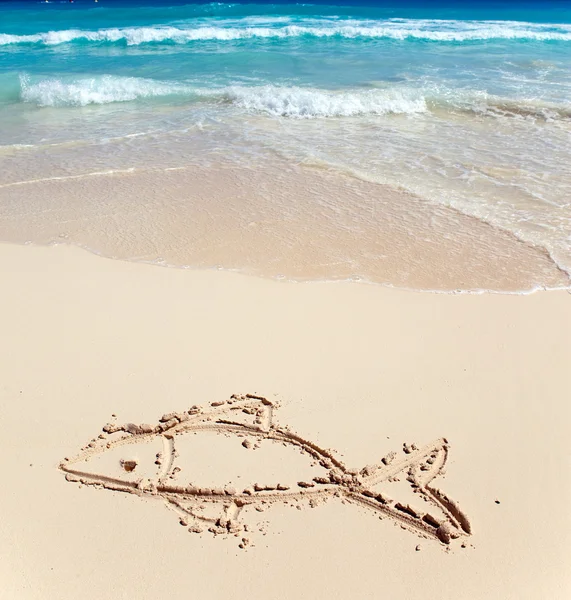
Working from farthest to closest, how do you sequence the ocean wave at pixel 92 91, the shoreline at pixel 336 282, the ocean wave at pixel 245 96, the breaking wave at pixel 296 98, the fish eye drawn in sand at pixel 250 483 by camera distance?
the ocean wave at pixel 92 91 < the ocean wave at pixel 245 96 < the breaking wave at pixel 296 98 < the shoreline at pixel 336 282 < the fish eye drawn in sand at pixel 250 483

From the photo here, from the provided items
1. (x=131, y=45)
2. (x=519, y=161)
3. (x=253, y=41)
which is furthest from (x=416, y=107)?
(x=131, y=45)

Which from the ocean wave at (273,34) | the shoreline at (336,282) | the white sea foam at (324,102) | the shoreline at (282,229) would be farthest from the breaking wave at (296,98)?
the ocean wave at (273,34)

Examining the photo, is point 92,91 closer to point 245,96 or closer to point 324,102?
point 245,96

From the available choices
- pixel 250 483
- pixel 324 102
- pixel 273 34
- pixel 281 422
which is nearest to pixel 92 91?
pixel 324 102

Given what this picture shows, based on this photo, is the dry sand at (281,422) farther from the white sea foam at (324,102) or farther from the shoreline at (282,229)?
the white sea foam at (324,102)

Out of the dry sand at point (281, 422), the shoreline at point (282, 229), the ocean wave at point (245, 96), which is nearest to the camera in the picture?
the dry sand at point (281, 422)

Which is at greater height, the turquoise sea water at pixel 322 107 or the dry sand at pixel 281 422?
the turquoise sea water at pixel 322 107

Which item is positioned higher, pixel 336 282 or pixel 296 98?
pixel 296 98

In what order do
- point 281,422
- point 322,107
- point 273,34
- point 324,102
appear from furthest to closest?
point 273,34
point 324,102
point 322,107
point 281,422
